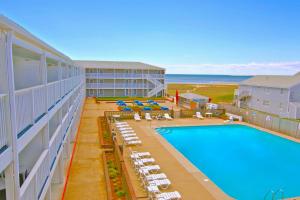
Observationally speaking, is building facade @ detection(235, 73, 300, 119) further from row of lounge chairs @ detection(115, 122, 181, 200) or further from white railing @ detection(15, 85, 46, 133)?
white railing @ detection(15, 85, 46, 133)

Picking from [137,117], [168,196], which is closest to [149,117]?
[137,117]

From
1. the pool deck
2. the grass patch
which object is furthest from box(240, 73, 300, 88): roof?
the pool deck

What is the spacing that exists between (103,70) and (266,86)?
32345 millimetres

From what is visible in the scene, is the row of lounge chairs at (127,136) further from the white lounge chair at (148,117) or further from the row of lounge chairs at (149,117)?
the white lounge chair at (148,117)

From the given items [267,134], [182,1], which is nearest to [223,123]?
[267,134]

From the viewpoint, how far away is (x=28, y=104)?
6.08 meters

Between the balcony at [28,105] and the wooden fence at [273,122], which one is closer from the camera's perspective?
the balcony at [28,105]

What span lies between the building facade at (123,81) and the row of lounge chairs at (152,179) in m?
36.4

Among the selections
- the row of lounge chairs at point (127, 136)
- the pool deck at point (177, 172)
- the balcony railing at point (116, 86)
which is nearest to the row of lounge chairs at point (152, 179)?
the pool deck at point (177, 172)

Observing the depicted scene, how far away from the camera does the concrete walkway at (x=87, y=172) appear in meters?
11.0

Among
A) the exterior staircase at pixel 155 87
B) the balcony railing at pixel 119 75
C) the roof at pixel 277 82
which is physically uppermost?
the balcony railing at pixel 119 75

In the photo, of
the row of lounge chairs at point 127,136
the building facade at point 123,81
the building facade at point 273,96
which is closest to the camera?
the row of lounge chairs at point 127,136

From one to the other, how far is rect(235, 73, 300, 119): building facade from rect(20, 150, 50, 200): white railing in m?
31.4

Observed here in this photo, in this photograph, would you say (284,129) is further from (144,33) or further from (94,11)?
(144,33)
